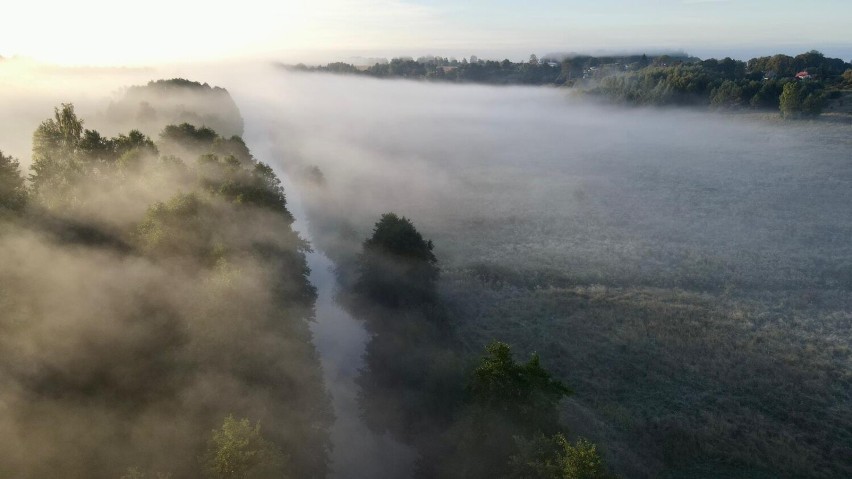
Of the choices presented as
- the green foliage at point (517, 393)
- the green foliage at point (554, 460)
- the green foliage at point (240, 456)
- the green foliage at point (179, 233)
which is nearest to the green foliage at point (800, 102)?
the green foliage at point (517, 393)

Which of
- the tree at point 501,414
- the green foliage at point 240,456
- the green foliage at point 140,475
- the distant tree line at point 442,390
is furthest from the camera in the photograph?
the tree at point 501,414

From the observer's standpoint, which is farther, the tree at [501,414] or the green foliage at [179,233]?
the green foliage at [179,233]

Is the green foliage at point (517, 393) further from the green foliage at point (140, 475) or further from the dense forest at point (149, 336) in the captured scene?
the green foliage at point (140, 475)

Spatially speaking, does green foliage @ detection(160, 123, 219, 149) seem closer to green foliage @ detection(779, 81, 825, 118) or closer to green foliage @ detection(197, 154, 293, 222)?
green foliage @ detection(197, 154, 293, 222)

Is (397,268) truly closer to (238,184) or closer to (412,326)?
(412,326)

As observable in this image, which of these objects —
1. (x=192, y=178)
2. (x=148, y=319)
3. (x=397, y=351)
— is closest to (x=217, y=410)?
(x=148, y=319)

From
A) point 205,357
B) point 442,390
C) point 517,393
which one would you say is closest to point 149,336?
point 205,357

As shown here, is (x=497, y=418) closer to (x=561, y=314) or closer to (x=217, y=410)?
(x=217, y=410)
